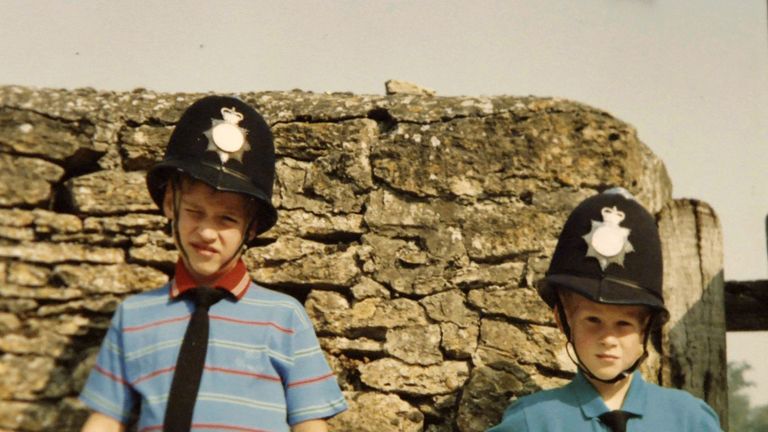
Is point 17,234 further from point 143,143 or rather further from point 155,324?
point 155,324

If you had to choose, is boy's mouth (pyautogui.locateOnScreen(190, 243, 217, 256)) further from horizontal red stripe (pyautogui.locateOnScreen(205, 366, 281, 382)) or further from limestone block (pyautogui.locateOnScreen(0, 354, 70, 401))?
limestone block (pyautogui.locateOnScreen(0, 354, 70, 401))

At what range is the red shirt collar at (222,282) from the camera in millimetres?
2492

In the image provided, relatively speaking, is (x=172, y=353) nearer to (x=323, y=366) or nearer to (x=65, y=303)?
(x=323, y=366)

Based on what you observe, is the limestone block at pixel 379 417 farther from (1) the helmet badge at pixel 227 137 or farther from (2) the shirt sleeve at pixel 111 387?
(1) the helmet badge at pixel 227 137

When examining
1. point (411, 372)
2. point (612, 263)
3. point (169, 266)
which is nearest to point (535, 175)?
point (612, 263)

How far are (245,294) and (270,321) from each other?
0.44 ft

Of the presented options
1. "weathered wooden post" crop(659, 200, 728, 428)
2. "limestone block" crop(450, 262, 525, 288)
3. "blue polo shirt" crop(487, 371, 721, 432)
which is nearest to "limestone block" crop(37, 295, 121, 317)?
"limestone block" crop(450, 262, 525, 288)

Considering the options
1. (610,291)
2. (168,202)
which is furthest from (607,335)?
(168,202)

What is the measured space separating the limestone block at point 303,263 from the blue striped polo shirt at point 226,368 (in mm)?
523

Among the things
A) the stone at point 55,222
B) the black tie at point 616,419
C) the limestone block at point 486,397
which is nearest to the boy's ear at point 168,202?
the stone at point 55,222

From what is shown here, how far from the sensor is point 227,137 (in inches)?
100

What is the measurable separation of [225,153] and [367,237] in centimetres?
73

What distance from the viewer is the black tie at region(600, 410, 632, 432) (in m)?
2.36

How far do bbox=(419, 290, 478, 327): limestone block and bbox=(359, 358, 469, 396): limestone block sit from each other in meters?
0.15
